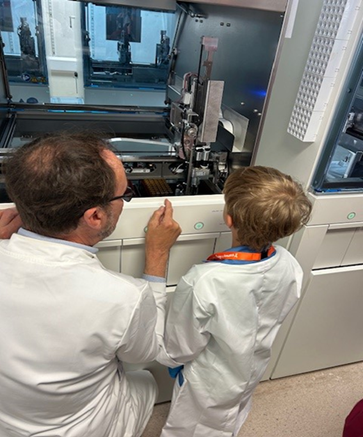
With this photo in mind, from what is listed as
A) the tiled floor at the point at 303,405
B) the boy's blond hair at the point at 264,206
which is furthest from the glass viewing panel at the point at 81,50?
the tiled floor at the point at 303,405

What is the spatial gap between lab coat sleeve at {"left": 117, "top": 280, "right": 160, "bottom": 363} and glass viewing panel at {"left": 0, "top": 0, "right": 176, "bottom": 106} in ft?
3.68

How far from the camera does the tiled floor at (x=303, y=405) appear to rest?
62.4 inches

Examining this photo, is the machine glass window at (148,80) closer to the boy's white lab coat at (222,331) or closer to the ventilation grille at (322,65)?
the ventilation grille at (322,65)

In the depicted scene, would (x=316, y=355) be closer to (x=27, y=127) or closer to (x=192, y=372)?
(x=192, y=372)

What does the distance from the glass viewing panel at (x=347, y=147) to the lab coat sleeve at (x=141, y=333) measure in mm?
750

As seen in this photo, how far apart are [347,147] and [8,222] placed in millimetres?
1138

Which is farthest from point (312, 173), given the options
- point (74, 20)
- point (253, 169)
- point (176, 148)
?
point (74, 20)

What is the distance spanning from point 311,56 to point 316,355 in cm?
142

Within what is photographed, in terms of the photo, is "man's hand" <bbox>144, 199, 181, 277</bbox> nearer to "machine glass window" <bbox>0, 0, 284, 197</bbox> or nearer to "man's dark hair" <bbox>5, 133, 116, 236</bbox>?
"machine glass window" <bbox>0, 0, 284, 197</bbox>

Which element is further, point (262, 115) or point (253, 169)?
point (262, 115)

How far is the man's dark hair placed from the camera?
2.29 ft

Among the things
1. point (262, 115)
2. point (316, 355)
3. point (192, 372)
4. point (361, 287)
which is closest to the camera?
point (192, 372)

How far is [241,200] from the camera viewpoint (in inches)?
35.5

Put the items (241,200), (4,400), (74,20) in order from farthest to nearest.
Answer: (74,20) < (241,200) < (4,400)
